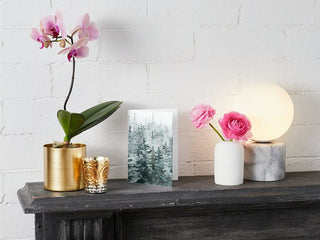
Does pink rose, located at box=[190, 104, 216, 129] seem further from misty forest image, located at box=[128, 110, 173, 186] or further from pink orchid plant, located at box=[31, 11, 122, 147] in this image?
pink orchid plant, located at box=[31, 11, 122, 147]

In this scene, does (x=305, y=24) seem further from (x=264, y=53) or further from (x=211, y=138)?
(x=211, y=138)

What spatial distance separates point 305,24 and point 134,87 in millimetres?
520

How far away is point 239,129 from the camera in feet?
4.28

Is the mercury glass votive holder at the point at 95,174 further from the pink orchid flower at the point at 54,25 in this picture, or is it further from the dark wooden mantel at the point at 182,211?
the pink orchid flower at the point at 54,25

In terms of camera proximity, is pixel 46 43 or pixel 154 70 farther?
pixel 154 70

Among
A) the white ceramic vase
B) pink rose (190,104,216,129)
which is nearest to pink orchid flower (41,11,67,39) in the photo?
pink rose (190,104,216,129)

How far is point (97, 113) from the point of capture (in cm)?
132

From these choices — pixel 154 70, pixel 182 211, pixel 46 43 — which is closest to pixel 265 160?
pixel 182 211

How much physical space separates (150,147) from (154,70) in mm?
229

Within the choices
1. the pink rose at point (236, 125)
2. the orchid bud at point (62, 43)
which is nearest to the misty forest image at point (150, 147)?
the pink rose at point (236, 125)

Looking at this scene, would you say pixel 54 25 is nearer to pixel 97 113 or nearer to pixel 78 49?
pixel 78 49

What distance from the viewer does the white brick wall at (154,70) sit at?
54.5 inches

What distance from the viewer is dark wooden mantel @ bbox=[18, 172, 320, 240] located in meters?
1.21

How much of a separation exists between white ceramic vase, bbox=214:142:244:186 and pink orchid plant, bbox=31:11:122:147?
294 mm
